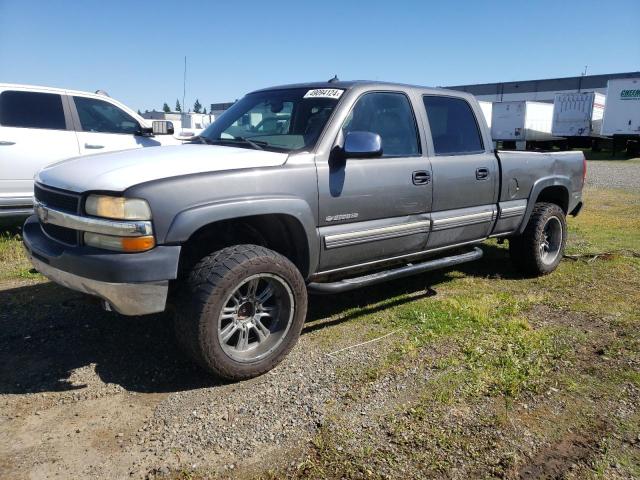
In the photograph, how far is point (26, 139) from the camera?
22.0 feet

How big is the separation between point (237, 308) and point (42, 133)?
509cm

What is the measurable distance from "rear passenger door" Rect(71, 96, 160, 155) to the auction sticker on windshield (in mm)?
3652

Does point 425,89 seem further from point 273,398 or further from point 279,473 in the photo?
point 279,473

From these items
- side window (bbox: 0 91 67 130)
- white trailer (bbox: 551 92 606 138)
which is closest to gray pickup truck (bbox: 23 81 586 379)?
side window (bbox: 0 91 67 130)

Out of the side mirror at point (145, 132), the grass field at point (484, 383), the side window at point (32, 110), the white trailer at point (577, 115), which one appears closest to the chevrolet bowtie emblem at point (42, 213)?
the grass field at point (484, 383)

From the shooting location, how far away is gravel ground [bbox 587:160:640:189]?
14.2 metres

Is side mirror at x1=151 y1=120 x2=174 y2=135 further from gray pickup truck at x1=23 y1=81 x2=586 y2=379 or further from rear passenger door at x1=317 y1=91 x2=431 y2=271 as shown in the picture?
rear passenger door at x1=317 y1=91 x2=431 y2=271

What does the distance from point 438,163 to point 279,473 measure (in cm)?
280

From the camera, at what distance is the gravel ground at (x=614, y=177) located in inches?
559

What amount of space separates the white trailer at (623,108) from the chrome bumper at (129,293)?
2680cm

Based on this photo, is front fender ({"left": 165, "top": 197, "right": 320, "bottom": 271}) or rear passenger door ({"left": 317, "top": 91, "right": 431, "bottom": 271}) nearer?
front fender ({"left": 165, "top": 197, "right": 320, "bottom": 271})

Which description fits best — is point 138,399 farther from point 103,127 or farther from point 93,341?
point 103,127

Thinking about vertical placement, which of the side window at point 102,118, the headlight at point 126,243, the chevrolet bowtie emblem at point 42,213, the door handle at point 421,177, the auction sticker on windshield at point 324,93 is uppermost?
the auction sticker on windshield at point 324,93

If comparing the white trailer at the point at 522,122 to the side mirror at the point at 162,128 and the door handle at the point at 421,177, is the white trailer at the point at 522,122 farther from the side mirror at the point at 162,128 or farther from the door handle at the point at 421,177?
the door handle at the point at 421,177
